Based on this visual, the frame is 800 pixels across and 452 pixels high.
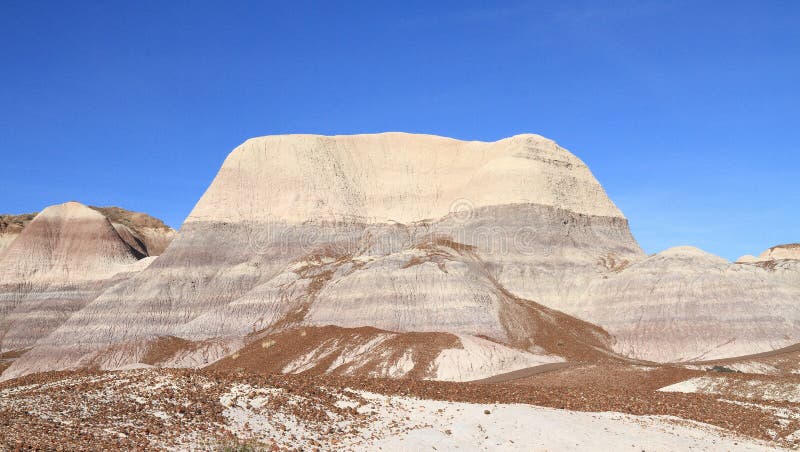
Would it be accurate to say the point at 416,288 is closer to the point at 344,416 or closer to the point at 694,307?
the point at 694,307

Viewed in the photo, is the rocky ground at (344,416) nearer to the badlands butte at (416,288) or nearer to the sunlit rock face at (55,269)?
the badlands butte at (416,288)

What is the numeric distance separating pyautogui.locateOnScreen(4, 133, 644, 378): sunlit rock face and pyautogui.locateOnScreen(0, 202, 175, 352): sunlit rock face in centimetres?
2481

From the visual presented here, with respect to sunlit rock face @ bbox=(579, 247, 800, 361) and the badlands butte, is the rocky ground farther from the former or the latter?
sunlit rock face @ bbox=(579, 247, 800, 361)

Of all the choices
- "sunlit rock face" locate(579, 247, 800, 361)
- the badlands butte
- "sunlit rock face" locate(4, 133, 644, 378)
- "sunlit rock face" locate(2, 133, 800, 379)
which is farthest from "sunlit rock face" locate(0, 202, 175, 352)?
"sunlit rock face" locate(579, 247, 800, 361)

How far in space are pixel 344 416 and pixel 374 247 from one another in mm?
59016

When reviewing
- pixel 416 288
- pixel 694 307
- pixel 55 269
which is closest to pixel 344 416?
pixel 416 288

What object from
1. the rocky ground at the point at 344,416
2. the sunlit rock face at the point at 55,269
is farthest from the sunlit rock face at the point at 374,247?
the rocky ground at the point at 344,416

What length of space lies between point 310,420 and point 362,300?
1835 inches

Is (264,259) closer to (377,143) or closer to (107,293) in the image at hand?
(107,293)

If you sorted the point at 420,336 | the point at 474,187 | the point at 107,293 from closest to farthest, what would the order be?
the point at 420,336
the point at 107,293
the point at 474,187

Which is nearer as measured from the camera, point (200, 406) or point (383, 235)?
point (200, 406)

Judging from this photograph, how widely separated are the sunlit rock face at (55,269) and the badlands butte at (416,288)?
1.21 ft

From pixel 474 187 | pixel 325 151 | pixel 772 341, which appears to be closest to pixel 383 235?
pixel 474 187

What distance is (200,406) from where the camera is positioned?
17.9m
